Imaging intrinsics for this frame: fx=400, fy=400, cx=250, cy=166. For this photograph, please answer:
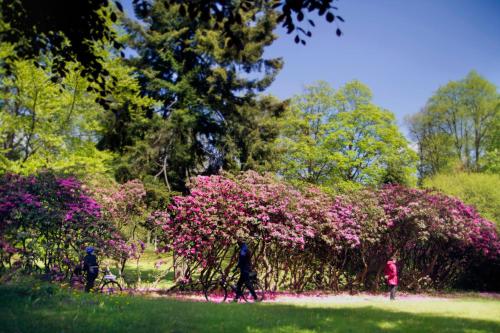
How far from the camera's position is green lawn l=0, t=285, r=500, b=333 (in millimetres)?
6652

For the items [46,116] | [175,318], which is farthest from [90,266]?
[46,116]

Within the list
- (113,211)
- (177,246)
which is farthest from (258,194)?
(113,211)

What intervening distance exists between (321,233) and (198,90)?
1561cm

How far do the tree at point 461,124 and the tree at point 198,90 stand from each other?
23.3 meters

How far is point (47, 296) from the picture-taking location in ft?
27.4

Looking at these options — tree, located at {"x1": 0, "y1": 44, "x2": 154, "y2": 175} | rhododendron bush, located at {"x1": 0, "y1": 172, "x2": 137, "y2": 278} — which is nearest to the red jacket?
rhododendron bush, located at {"x1": 0, "y1": 172, "x2": 137, "y2": 278}

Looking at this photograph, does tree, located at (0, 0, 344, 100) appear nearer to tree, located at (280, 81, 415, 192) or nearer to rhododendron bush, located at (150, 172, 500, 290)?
rhododendron bush, located at (150, 172, 500, 290)

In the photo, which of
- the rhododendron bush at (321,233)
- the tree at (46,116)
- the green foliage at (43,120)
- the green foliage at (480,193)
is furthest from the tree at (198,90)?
the green foliage at (480,193)

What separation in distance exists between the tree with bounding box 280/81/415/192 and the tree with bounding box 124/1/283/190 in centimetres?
781

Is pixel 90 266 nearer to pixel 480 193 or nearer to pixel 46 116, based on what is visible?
pixel 46 116

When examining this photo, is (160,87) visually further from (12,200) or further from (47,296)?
(47,296)

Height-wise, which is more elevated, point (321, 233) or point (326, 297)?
point (321, 233)

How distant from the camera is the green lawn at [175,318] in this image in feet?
21.8

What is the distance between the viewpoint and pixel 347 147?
35.7 meters
